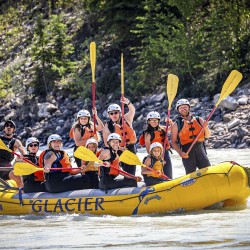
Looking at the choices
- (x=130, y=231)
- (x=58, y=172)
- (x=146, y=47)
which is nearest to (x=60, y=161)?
(x=58, y=172)

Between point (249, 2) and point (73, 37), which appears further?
point (73, 37)

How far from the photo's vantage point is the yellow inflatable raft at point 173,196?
35.1ft

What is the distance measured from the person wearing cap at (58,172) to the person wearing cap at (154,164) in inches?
35.0

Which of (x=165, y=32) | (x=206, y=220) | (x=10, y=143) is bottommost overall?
(x=206, y=220)

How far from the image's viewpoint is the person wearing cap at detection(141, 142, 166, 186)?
1107cm

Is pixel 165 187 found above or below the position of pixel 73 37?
below

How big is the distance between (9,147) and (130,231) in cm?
355

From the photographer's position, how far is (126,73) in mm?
26359

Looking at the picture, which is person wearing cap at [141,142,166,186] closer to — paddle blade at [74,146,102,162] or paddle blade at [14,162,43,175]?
paddle blade at [74,146,102,162]

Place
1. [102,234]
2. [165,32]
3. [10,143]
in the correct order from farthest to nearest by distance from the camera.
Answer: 1. [165,32]
2. [10,143]
3. [102,234]

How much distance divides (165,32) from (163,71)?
3.95 feet

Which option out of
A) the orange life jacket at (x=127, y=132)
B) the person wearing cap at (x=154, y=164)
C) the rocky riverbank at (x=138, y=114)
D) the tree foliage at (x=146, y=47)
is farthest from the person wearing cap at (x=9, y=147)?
the tree foliage at (x=146, y=47)

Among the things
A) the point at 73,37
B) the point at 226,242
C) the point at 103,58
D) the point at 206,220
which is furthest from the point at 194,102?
the point at 226,242

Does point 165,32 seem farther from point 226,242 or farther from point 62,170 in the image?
point 226,242
